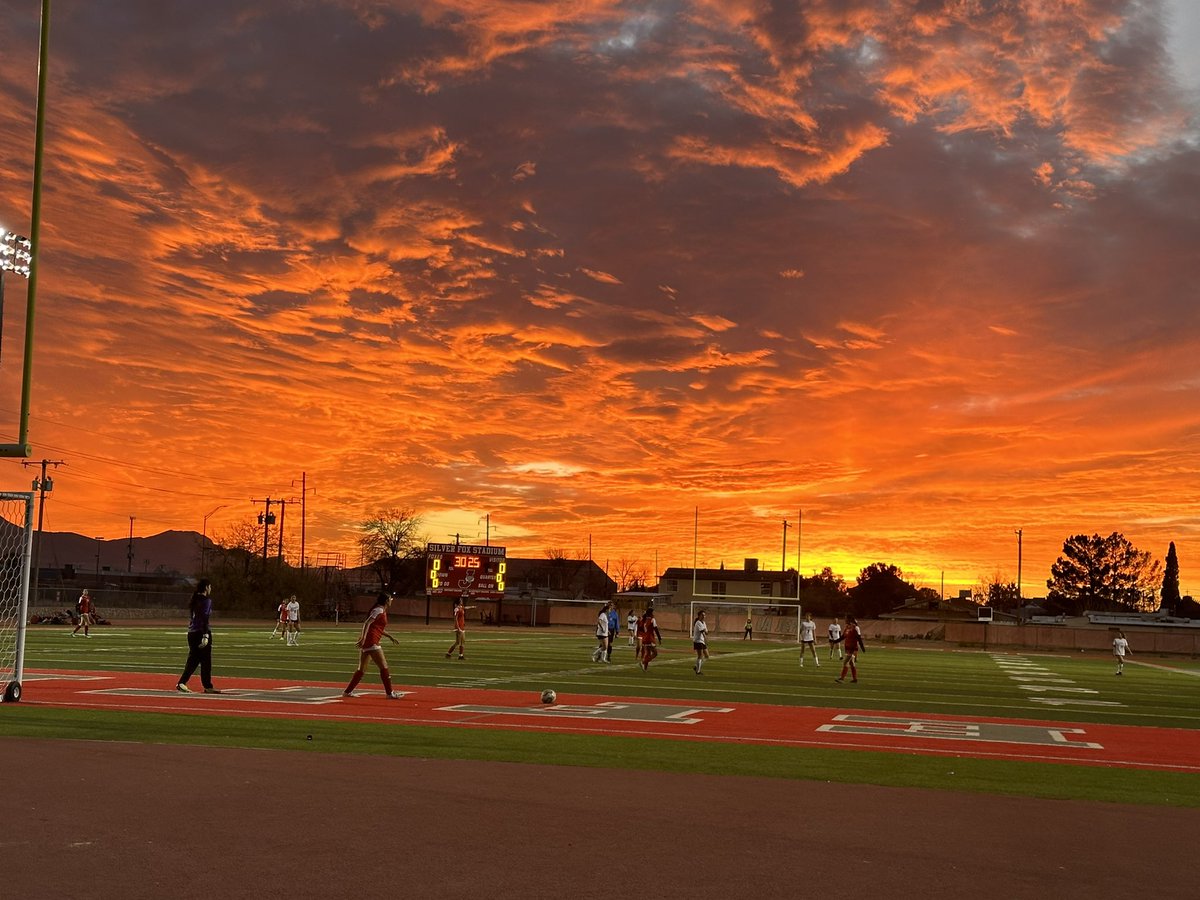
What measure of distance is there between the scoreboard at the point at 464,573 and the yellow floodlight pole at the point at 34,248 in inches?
2337

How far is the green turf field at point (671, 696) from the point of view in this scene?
43.8ft

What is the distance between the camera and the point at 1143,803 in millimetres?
11508

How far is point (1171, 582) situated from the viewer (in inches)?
5861

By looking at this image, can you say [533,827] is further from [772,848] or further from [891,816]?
[891,816]

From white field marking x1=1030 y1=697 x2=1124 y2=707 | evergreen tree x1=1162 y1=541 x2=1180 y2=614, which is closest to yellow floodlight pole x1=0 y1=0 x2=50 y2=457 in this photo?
white field marking x1=1030 y1=697 x2=1124 y2=707

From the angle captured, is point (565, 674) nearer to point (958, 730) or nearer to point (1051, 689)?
point (1051, 689)

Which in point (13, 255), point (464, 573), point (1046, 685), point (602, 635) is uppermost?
point (13, 255)

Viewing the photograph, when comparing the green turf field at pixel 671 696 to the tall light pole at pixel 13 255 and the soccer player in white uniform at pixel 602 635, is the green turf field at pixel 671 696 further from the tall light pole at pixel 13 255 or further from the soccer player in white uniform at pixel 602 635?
the tall light pole at pixel 13 255

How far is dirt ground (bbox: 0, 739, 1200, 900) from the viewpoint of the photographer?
757 centimetres

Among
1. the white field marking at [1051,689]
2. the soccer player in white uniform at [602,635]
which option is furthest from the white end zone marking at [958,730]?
the soccer player in white uniform at [602,635]

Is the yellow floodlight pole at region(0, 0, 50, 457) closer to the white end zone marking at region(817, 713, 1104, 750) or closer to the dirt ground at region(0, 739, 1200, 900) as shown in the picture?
the dirt ground at region(0, 739, 1200, 900)

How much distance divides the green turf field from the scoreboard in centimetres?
2611

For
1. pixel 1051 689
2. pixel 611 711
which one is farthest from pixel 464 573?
pixel 611 711

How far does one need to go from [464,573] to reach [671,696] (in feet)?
177
